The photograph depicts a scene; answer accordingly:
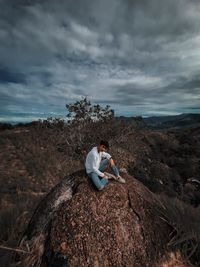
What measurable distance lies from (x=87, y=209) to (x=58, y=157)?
17057mm

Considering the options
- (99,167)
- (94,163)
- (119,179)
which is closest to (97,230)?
(119,179)

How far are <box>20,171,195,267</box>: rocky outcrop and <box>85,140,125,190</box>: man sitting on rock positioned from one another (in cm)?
14

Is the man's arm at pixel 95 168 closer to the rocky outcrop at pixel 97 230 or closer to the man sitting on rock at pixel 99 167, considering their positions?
the man sitting on rock at pixel 99 167

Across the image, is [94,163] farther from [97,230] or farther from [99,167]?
[97,230]

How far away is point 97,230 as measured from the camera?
471 cm

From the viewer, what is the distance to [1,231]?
6.91 m

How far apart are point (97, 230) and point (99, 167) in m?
1.41

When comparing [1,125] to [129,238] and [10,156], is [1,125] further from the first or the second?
[129,238]

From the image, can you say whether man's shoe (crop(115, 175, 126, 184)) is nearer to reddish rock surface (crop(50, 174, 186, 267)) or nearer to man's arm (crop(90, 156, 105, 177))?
reddish rock surface (crop(50, 174, 186, 267))

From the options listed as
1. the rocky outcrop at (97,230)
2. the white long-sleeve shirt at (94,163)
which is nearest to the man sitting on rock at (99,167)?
the white long-sleeve shirt at (94,163)

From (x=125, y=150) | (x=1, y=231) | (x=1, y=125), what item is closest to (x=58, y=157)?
(x=125, y=150)

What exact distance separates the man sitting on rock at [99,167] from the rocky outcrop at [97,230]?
5.3 inches

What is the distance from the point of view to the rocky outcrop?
4.50 m

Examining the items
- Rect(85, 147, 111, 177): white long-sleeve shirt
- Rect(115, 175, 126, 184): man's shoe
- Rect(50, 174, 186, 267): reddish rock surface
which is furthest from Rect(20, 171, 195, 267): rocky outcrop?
Rect(85, 147, 111, 177): white long-sleeve shirt
